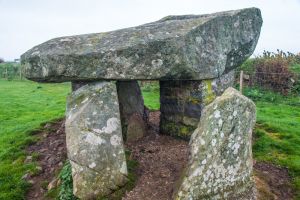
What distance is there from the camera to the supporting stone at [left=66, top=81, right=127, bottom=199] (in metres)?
7.14

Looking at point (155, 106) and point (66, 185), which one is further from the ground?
point (155, 106)

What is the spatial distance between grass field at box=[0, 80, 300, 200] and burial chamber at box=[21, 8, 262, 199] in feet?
5.86

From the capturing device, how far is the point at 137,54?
7566mm

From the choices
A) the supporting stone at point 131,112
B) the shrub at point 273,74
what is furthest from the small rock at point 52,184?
the shrub at point 273,74

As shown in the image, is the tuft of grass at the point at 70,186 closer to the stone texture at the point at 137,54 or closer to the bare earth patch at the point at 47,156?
the bare earth patch at the point at 47,156

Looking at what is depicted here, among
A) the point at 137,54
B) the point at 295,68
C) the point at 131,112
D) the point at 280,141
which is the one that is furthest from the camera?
the point at 295,68

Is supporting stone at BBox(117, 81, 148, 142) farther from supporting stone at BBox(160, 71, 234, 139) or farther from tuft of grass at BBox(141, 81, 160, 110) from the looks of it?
tuft of grass at BBox(141, 81, 160, 110)

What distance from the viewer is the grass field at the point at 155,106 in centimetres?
865

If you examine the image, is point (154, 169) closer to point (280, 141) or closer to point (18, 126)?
point (280, 141)

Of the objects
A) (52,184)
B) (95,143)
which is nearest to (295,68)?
(95,143)

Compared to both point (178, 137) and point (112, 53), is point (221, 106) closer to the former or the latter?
point (112, 53)

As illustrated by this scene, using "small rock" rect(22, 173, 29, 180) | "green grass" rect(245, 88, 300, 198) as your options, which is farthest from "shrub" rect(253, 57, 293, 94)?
"small rock" rect(22, 173, 29, 180)

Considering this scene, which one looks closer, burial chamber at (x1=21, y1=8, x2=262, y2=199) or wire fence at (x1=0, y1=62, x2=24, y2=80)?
burial chamber at (x1=21, y1=8, x2=262, y2=199)

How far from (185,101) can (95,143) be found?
270 cm
